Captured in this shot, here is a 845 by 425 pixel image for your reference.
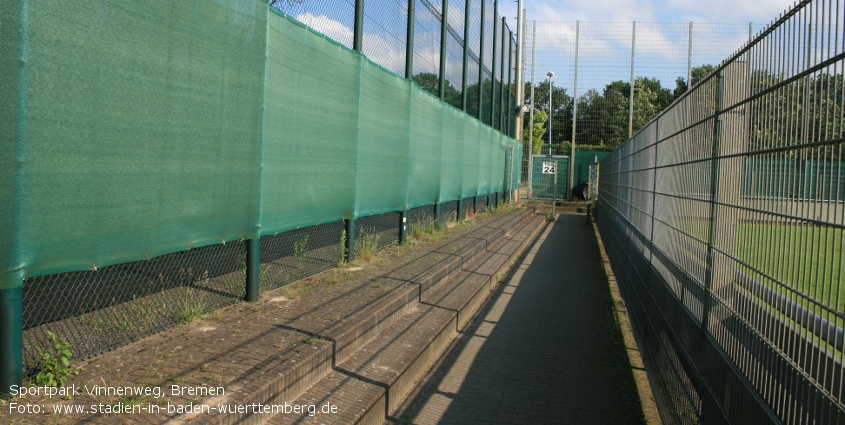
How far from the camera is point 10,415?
2.76 metres

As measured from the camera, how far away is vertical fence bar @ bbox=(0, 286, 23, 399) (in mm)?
2934

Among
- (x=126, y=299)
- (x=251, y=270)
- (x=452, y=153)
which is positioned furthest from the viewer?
(x=452, y=153)

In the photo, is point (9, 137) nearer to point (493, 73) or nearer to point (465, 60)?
point (465, 60)

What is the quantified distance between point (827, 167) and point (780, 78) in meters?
0.59

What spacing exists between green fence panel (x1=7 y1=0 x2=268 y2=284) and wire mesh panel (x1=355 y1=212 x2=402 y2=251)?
9.94 feet

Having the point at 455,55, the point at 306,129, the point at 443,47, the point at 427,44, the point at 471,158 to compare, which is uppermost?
the point at 455,55

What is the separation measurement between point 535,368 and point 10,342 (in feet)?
13.2

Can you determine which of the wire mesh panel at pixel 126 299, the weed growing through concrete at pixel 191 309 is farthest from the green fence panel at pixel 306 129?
the weed growing through concrete at pixel 191 309

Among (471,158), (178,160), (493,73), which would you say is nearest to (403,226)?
(178,160)

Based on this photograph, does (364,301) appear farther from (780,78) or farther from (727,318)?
(780,78)

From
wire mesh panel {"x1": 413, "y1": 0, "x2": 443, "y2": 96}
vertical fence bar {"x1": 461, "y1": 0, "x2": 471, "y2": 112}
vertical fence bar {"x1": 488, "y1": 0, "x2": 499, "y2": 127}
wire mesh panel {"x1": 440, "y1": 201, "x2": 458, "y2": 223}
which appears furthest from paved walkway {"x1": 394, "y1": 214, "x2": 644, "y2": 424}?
vertical fence bar {"x1": 488, "y1": 0, "x2": 499, "y2": 127}

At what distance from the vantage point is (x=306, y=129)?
234 inches

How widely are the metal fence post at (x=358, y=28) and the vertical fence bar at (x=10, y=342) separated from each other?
16.2 ft

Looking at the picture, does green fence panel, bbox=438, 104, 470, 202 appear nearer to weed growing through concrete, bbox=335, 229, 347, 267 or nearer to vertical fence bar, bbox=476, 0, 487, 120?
vertical fence bar, bbox=476, 0, 487, 120
